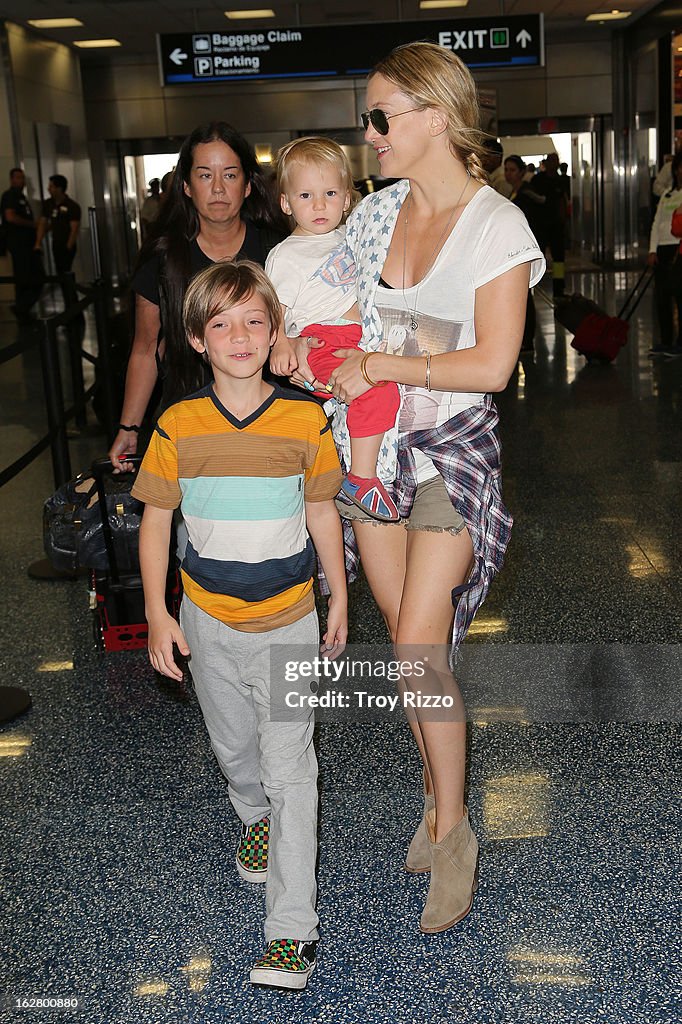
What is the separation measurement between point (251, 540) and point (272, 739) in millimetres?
410

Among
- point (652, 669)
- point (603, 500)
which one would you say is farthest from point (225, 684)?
point (603, 500)

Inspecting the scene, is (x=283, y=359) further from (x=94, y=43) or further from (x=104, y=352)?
(x=94, y=43)

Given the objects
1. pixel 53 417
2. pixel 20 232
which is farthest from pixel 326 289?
pixel 20 232

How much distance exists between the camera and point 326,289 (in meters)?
2.39

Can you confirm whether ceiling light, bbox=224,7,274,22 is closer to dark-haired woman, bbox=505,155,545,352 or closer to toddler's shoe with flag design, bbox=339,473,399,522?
dark-haired woman, bbox=505,155,545,352

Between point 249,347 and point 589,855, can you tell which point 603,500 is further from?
point 249,347

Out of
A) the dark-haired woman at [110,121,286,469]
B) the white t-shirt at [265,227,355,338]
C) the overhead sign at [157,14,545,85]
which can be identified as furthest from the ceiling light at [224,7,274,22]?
the white t-shirt at [265,227,355,338]

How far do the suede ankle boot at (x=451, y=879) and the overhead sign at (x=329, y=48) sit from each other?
10.8 m

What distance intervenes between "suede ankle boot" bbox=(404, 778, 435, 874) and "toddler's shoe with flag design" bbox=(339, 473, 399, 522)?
2.25ft

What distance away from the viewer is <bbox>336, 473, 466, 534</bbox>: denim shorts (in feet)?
7.31

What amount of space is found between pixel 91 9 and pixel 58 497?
14397 millimetres

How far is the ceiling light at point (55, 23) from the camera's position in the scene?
16.8 m

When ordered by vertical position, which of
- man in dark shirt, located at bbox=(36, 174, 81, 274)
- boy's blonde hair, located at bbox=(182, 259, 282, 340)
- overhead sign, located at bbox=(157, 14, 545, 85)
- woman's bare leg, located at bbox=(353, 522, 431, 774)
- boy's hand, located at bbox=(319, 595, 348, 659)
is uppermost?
overhead sign, located at bbox=(157, 14, 545, 85)

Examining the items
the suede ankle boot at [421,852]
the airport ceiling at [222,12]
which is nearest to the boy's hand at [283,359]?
the suede ankle boot at [421,852]
